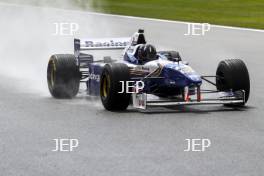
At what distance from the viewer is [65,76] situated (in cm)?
1437

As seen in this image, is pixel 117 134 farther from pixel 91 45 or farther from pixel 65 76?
pixel 91 45

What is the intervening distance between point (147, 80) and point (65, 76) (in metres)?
1.73

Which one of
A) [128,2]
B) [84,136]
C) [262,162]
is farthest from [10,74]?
[128,2]

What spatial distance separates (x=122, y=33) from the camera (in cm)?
2897

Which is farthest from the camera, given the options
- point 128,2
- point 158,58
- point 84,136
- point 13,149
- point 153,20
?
point 128,2

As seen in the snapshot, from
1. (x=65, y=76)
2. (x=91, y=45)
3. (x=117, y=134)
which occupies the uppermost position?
(x=91, y=45)

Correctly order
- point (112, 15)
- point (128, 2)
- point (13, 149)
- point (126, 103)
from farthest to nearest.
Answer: point (128, 2) < point (112, 15) < point (126, 103) < point (13, 149)

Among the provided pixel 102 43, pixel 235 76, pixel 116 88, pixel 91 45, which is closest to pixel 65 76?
pixel 91 45

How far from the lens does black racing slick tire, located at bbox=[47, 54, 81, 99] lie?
1432 cm

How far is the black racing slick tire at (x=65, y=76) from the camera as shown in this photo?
1432cm

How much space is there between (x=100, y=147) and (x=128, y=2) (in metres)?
31.7

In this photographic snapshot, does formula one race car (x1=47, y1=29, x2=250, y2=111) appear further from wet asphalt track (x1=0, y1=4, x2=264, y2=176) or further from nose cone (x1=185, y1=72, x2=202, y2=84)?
wet asphalt track (x1=0, y1=4, x2=264, y2=176)

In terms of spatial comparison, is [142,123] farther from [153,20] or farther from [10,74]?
[153,20]

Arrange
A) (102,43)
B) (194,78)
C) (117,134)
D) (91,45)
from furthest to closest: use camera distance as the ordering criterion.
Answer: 1. (102,43)
2. (91,45)
3. (194,78)
4. (117,134)
